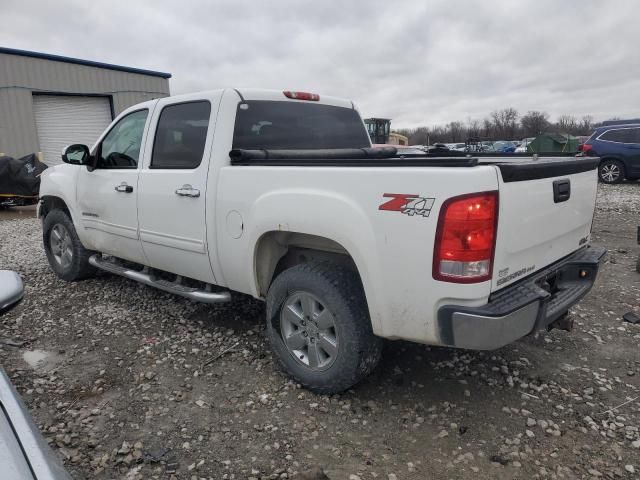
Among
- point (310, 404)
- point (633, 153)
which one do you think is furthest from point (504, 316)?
point (633, 153)

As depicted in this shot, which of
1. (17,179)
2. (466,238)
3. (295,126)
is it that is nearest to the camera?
(466,238)

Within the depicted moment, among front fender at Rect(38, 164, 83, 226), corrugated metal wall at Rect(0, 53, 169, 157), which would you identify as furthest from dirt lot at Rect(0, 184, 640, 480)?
corrugated metal wall at Rect(0, 53, 169, 157)

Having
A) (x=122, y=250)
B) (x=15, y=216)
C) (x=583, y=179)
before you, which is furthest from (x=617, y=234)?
(x=15, y=216)

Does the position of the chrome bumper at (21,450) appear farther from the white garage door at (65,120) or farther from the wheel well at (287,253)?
the white garage door at (65,120)

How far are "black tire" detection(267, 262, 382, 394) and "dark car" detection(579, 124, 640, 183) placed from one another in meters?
13.5

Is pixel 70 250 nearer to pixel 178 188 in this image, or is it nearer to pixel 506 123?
pixel 178 188

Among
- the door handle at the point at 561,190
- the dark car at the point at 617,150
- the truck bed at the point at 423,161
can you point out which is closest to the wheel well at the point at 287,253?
the truck bed at the point at 423,161

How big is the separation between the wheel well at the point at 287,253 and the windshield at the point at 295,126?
797 mm

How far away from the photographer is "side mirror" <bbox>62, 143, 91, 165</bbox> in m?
4.68

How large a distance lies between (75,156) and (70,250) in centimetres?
123

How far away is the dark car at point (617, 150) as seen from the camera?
13.4 m

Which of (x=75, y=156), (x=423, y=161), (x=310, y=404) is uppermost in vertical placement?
(x=75, y=156)

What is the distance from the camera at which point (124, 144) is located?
4.49 m

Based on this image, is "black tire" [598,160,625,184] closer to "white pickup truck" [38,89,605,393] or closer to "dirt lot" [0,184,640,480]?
"dirt lot" [0,184,640,480]
